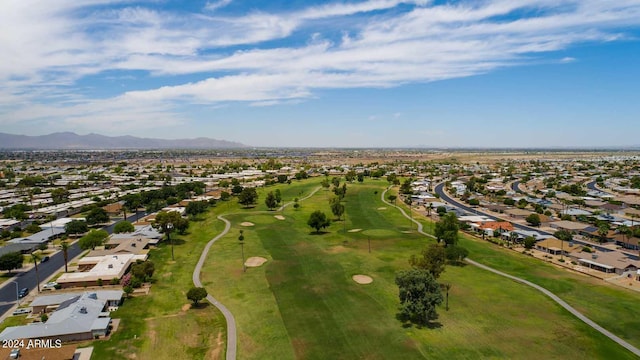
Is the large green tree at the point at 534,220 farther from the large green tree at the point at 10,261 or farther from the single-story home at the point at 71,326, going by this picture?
the large green tree at the point at 10,261

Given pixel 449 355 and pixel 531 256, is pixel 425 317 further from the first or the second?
pixel 531 256

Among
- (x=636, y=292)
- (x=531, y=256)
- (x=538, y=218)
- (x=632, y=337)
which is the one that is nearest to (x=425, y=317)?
(x=632, y=337)

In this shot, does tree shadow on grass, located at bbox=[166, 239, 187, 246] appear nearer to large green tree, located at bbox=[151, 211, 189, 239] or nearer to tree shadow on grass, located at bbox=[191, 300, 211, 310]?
large green tree, located at bbox=[151, 211, 189, 239]

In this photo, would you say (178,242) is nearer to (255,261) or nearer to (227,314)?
(255,261)

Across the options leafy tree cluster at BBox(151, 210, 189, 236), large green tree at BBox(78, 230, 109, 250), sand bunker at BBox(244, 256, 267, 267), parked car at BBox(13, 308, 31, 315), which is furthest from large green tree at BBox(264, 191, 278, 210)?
parked car at BBox(13, 308, 31, 315)

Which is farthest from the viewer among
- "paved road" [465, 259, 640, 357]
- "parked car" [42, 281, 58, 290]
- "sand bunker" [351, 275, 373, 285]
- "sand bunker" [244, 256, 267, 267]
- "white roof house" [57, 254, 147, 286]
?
"sand bunker" [244, 256, 267, 267]
